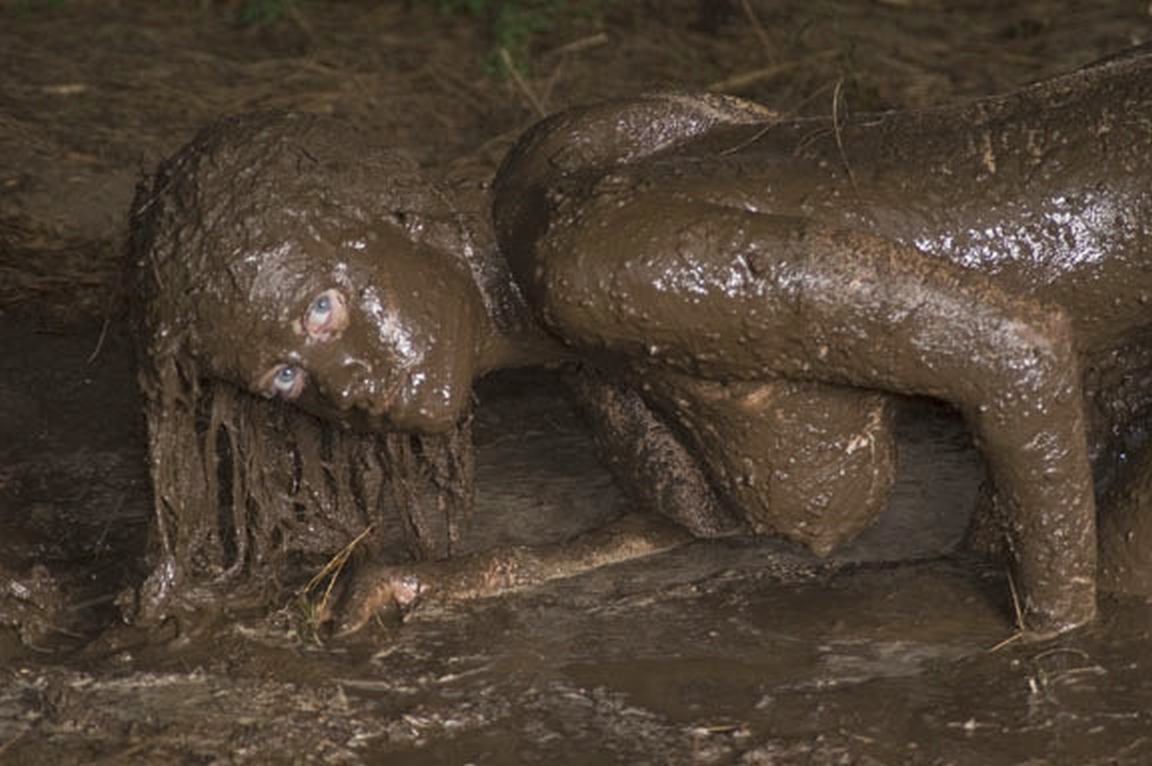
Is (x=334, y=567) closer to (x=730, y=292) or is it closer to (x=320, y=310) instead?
(x=320, y=310)

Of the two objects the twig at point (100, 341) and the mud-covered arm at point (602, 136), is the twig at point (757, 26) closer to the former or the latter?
the twig at point (100, 341)

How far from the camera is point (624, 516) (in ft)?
14.5

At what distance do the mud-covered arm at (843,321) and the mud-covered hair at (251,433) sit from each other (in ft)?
1.38

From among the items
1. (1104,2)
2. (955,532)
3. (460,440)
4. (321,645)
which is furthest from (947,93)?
(321,645)

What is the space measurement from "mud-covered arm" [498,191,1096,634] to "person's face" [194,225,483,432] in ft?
0.69

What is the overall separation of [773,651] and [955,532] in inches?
27.1

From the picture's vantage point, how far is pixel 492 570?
13.7 feet

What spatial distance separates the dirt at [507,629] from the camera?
354cm

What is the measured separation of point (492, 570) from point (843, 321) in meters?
0.95

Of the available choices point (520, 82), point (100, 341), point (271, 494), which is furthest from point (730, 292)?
point (520, 82)

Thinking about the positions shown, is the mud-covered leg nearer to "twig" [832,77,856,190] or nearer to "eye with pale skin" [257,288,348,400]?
"twig" [832,77,856,190]

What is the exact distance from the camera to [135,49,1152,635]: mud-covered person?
3637 mm

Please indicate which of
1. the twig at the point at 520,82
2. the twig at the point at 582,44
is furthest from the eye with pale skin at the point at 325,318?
the twig at the point at 582,44

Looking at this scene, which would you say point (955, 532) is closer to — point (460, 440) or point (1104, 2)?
point (460, 440)
